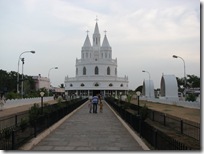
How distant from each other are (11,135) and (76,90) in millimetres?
93842

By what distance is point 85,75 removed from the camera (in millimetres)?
103562

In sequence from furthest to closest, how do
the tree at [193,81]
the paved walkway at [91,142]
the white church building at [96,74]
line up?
1. the white church building at [96,74]
2. the tree at [193,81]
3. the paved walkway at [91,142]

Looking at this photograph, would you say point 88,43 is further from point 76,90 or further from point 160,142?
point 160,142

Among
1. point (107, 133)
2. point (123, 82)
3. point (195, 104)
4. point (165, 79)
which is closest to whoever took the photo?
point (107, 133)

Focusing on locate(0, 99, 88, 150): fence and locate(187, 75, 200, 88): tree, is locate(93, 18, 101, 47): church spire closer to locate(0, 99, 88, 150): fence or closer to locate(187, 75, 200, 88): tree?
locate(187, 75, 200, 88): tree

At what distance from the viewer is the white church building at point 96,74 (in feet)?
330

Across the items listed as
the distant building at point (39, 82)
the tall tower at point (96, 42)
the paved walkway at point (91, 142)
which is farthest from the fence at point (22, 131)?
the distant building at point (39, 82)

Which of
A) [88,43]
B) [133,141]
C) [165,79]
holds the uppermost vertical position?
[88,43]

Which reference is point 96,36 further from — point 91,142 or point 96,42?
point 91,142

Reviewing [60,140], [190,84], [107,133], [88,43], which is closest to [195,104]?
[107,133]

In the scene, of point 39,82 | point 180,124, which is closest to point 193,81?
point 39,82

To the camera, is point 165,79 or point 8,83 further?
point 8,83

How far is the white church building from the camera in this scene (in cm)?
10056

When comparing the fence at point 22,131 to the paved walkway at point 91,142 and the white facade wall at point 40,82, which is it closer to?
the paved walkway at point 91,142
